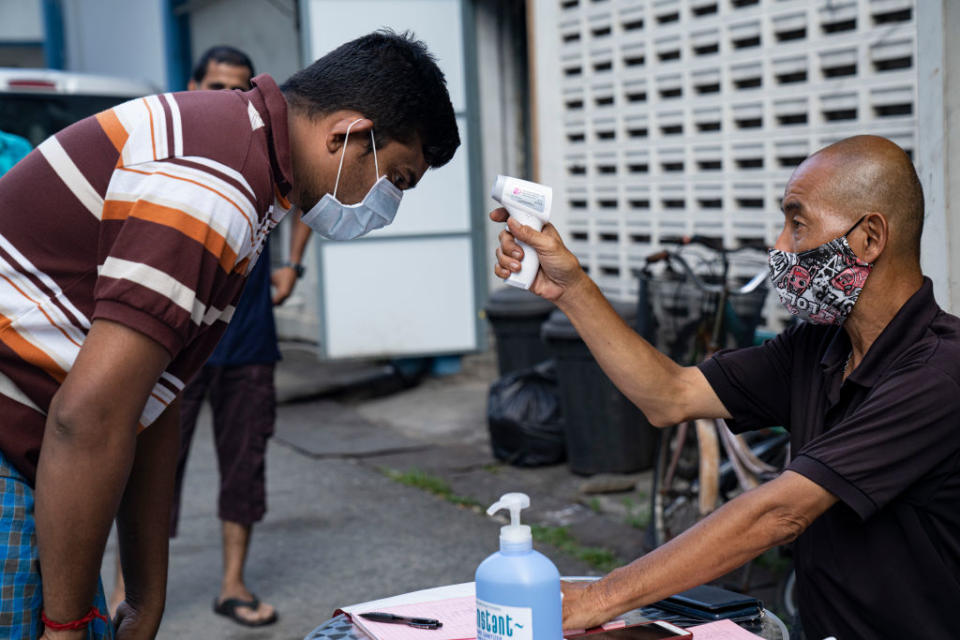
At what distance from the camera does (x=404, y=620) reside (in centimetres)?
192

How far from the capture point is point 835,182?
2135mm

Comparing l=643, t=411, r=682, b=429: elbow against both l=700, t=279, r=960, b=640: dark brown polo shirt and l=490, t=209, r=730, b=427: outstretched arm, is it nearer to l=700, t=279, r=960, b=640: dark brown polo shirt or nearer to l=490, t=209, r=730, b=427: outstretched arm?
l=490, t=209, r=730, b=427: outstretched arm

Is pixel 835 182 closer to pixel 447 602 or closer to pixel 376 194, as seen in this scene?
pixel 376 194

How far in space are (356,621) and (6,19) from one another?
16303mm

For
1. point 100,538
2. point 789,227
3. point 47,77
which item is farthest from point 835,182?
point 47,77

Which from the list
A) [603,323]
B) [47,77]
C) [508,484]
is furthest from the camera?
[47,77]

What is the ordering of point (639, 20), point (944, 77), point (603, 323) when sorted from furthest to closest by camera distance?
point (639, 20) → point (944, 77) → point (603, 323)

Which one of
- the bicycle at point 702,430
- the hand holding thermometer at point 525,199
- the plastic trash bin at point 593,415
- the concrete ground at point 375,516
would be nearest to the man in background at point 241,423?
the concrete ground at point 375,516

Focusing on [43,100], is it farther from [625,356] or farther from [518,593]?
[518,593]

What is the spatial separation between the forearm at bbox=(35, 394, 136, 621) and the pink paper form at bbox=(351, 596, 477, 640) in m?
0.47

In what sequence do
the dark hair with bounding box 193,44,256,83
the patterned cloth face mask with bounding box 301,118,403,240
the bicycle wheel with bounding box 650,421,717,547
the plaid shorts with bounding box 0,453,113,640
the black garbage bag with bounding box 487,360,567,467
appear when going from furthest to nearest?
the black garbage bag with bounding box 487,360,567,467, the bicycle wheel with bounding box 650,421,717,547, the dark hair with bounding box 193,44,256,83, the patterned cloth face mask with bounding box 301,118,403,240, the plaid shorts with bounding box 0,453,113,640

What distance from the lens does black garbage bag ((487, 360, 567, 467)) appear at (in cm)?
616

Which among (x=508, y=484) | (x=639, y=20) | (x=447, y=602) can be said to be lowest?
(x=508, y=484)

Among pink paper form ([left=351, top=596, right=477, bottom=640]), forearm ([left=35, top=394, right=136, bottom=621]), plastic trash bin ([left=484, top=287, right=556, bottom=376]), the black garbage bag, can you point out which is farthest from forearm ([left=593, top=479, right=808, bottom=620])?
plastic trash bin ([left=484, top=287, right=556, bottom=376])
